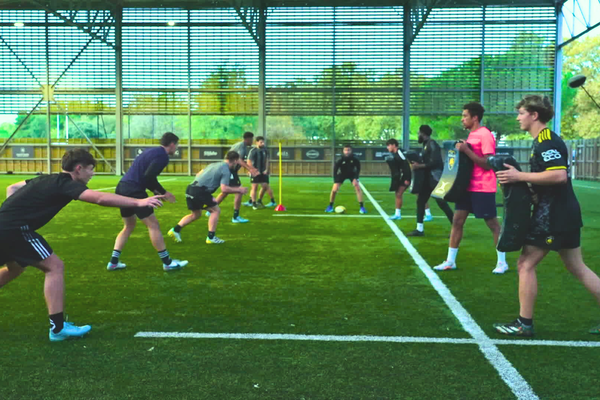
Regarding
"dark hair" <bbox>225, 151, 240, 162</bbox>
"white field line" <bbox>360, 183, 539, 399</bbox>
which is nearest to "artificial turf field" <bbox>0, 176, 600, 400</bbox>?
"white field line" <bbox>360, 183, 539, 399</bbox>

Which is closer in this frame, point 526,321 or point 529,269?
point 529,269

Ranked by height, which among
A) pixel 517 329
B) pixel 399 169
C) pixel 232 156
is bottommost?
pixel 517 329

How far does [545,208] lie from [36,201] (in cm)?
358

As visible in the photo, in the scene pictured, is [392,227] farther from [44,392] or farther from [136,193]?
[44,392]

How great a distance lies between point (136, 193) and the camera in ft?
23.2

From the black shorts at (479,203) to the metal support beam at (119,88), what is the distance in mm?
29372

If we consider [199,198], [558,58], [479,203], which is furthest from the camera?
[558,58]

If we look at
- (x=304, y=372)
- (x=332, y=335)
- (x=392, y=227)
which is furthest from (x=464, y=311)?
(x=392, y=227)

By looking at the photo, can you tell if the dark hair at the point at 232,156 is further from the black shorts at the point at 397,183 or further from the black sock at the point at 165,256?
the black shorts at the point at 397,183

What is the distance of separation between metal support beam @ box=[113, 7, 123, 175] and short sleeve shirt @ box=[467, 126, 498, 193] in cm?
2941

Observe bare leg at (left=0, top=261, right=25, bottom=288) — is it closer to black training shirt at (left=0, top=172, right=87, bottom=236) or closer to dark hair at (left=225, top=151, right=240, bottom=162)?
black training shirt at (left=0, top=172, right=87, bottom=236)

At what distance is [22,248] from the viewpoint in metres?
4.21

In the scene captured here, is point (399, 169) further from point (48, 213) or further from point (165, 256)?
point (48, 213)

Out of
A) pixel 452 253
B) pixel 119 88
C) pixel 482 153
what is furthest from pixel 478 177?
pixel 119 88
